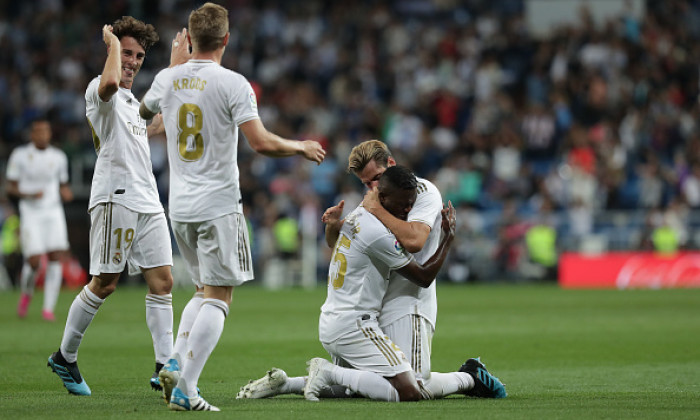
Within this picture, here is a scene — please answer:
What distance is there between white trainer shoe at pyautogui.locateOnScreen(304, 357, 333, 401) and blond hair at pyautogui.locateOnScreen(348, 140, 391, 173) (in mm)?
1314

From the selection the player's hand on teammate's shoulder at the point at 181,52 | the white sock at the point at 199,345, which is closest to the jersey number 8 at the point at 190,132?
the player's hand on teammate's shoulder at the point at 181,52

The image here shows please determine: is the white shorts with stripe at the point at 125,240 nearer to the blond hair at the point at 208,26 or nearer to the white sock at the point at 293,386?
the white sock at the point at 293,386

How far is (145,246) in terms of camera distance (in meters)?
7.17

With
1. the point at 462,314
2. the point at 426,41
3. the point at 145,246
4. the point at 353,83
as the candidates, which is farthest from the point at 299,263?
the point at 145,246

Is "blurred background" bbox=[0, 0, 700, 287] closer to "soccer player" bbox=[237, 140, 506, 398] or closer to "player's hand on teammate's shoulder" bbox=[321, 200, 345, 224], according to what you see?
"soccer player" bbox=[237, 140, 506, 398]

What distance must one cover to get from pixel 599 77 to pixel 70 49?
13671mm

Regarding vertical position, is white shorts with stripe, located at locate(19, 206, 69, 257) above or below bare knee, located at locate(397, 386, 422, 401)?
above

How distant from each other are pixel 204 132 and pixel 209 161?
0.17 metres

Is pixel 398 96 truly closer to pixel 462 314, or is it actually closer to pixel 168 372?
pixel 462 314

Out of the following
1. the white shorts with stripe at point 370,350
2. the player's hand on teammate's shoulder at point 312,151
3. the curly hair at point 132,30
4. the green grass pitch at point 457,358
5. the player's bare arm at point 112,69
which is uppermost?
the curly hair at point 132,30

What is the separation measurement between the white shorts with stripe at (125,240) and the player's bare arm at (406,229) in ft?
4.96

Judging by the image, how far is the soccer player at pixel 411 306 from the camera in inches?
264

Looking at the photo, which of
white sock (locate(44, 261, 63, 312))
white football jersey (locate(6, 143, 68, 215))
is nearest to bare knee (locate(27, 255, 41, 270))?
white sock (locate(44, 261, 63, 312))

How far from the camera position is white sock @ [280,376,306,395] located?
6777 millimetres
